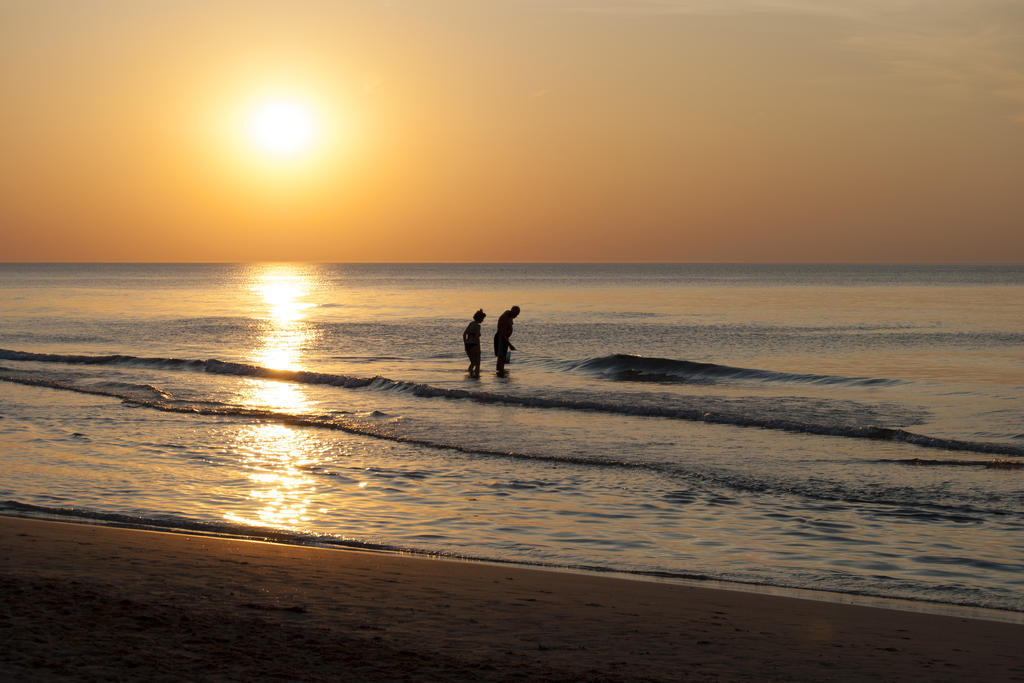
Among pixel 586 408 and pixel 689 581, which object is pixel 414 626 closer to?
pixel 689 581

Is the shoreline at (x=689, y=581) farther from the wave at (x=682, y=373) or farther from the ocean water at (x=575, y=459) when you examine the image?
the wave at (x=682, y=373)

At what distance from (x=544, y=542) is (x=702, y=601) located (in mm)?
2160

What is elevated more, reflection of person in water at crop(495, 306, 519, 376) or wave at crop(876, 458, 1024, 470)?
reflection of person in water at crop(495, 306, 519, 376)

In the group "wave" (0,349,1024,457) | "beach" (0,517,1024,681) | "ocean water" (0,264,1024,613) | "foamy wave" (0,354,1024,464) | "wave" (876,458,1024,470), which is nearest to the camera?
"beach" (0,517,1024,681)

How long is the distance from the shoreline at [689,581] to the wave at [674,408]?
616cm

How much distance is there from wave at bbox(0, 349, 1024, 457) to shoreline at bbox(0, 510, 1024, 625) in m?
6.16

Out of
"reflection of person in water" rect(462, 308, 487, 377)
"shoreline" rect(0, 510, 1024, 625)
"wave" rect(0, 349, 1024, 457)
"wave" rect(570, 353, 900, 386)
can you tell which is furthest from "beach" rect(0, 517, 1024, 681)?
"wave" rect(570, 353, 900, 386)

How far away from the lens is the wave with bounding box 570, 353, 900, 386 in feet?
90.4

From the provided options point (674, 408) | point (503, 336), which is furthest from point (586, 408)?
point (503, 336)

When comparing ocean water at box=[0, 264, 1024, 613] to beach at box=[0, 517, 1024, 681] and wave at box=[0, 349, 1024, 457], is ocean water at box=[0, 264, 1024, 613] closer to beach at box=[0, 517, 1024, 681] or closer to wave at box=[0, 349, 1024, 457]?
wave at box=[0, 349, 1024, 457]

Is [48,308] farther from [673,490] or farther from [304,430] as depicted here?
[673,490]

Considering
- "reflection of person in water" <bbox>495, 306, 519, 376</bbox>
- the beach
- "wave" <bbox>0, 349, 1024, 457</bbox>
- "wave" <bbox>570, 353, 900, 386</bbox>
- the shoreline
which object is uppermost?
"reflection of person in water" <bbox>495, 306, 519, 376</bbox>

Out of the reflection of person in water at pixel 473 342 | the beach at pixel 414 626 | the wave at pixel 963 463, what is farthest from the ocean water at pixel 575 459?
the beach at pixel 414 626

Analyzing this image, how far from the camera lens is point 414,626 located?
600cm
